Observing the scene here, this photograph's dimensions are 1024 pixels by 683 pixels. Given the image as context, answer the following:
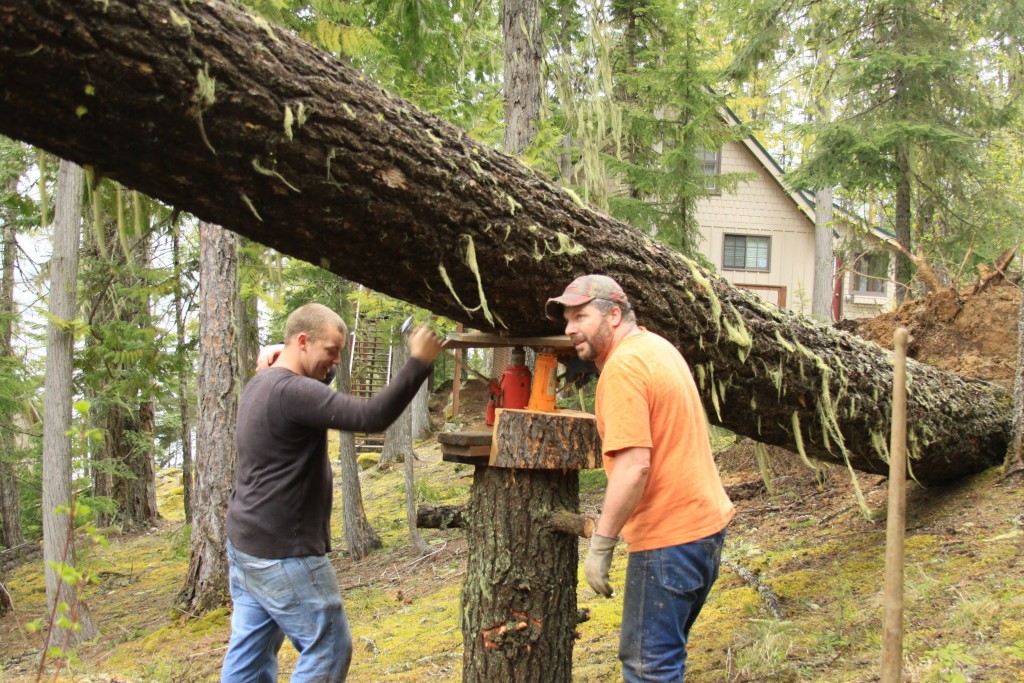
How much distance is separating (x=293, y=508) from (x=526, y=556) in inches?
46.9

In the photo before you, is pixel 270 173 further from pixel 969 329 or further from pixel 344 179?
pixel 969 329

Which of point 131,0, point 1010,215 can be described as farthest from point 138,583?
point 1010,215

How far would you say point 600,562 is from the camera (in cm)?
318

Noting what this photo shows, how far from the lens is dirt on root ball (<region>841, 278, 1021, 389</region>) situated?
7.64 meters

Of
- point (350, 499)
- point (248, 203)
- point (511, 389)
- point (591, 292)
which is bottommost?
point (350, 499)

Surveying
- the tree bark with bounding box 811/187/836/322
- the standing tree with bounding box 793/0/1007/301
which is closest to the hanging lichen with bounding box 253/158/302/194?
the standing tree with bounding box 793/0/1007/301

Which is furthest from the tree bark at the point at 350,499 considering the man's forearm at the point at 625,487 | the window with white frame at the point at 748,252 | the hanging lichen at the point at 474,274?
the window with white frame at the point at 748,252

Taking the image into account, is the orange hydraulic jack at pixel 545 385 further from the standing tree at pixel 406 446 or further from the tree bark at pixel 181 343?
the tree bark at pixel 181 343

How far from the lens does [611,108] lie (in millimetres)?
8367

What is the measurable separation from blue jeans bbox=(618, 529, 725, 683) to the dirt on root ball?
5407 mm

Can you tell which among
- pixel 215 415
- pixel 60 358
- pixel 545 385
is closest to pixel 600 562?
pixel 545 385

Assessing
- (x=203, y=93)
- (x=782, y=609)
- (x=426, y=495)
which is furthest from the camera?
(x=426, y=495)

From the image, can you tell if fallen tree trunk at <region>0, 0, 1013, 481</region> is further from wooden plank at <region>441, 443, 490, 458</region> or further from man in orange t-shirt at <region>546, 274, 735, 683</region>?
man in orange t-shirt at <region>546, 274, 735, 683</region>

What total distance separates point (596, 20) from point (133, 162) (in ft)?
21.4
